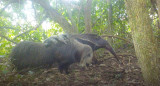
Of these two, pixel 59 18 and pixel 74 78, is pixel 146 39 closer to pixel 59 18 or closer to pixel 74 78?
pixel 74 78

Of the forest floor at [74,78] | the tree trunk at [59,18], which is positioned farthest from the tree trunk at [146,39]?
the tree trunk at [59,18]

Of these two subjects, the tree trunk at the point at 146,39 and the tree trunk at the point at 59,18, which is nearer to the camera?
the tree trunk at the point at 146,39

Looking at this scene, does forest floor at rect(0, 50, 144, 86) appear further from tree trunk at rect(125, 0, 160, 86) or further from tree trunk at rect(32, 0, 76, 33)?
tree trunk at rect(32, 0, 76, 33)

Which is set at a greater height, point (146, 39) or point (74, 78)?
point (146, 39)

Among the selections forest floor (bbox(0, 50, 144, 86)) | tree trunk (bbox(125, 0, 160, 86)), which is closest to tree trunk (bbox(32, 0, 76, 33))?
forest floor (bbox(0, 50, 144, 86))

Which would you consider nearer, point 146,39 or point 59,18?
point 146,39

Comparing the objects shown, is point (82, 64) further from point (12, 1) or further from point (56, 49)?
point (12, 1)

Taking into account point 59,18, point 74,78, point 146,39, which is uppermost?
point 59,18

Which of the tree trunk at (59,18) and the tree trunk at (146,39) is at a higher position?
the tree trunk at (59,18)

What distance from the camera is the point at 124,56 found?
5945 mm

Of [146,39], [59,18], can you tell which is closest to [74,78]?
[146,39]

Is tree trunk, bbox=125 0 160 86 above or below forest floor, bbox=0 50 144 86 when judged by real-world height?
above

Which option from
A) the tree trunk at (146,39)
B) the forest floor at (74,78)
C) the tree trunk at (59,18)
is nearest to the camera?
the tree trunk at (146,39)

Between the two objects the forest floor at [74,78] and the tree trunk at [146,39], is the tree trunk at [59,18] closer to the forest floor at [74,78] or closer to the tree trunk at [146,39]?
the forest floor at [74,78]
